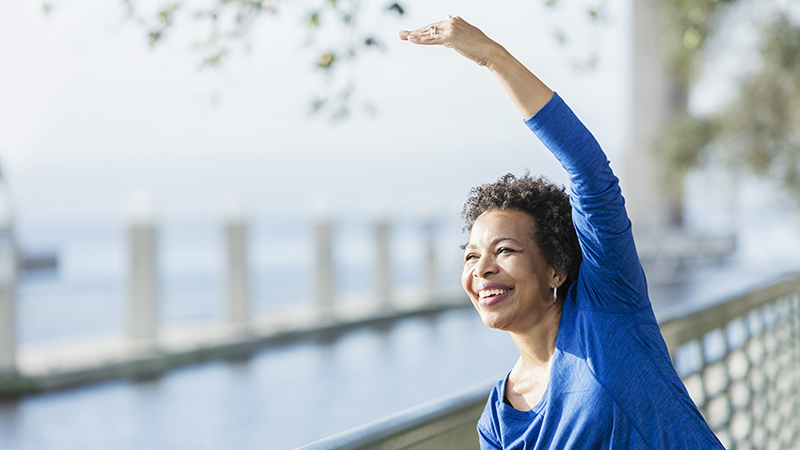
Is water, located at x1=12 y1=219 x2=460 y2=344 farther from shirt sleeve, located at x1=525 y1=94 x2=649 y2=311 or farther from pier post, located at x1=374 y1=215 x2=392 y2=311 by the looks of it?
shirt sleeve, located at x1=525 y1=94 x2=649 y2=311

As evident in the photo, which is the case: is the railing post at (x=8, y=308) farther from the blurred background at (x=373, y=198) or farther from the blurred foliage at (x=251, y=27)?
the blurred foliage at (x=251, y=27)

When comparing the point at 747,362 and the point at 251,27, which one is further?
the point at 747,362

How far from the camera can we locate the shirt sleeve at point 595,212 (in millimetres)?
1288

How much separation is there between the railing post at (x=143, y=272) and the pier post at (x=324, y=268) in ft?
10.0

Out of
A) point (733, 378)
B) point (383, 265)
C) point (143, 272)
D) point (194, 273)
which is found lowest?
point (194, 273)

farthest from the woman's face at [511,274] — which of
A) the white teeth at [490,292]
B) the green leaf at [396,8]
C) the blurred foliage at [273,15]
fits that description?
the blurred foliage at [273,15]

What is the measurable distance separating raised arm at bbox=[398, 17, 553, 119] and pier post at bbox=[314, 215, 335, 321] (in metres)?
10.5

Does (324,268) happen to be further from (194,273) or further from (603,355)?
(194,273)

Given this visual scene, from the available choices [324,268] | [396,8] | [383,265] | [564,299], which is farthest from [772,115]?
[564,299]

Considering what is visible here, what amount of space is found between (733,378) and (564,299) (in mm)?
1882

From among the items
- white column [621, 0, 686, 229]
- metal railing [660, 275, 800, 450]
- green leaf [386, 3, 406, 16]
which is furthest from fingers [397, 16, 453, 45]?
white column [621, 0, 686, 229]

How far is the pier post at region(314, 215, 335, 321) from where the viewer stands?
1177 centimetres

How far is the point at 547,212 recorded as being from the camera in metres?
1.49

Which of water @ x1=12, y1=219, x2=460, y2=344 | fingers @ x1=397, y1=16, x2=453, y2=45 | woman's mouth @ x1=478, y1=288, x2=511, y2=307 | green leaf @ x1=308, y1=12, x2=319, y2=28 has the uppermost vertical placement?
green leaf @ x1=308, y1=12, x2=319, y2=28
